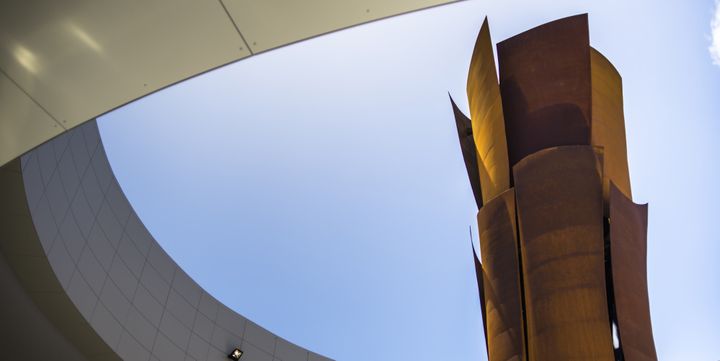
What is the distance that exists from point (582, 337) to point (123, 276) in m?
8.31

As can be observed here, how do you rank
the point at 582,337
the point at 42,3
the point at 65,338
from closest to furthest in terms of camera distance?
the point at 42,3
the point at 582,337
the point at 65,338

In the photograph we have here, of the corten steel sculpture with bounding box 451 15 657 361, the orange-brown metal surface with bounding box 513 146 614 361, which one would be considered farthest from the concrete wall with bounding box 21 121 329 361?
the orange-brown metal surface with bounding box 513 146 614 361

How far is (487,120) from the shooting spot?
40.1 ft

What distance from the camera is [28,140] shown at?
8.84ft

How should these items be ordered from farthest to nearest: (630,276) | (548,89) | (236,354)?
(236,354)
(548,89)
(630,276)

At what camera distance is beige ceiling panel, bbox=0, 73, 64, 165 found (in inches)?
98.2

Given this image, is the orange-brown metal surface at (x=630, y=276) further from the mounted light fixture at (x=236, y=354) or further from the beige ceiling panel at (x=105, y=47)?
the beige ceiling panel at (x=105, y=47)

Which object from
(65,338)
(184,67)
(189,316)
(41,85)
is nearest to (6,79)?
(41,85)

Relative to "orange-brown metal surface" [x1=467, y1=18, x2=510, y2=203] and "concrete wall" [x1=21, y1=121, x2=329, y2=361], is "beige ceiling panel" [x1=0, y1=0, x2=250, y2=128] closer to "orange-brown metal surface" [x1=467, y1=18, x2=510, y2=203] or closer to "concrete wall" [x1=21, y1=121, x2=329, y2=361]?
"concrete wall" [x1=21, y1=121, x2=329, y2=361]

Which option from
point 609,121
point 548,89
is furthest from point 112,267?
point 609,121

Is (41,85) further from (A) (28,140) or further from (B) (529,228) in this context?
(B) (529,228)

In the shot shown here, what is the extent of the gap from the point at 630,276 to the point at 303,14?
955 cm

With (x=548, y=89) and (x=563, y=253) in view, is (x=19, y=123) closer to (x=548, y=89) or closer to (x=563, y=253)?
(x=563, y=253)

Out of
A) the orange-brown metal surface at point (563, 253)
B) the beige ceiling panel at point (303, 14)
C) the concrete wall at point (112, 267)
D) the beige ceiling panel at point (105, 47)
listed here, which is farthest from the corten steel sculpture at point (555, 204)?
the beige ceiling panel at point (105, 47)
